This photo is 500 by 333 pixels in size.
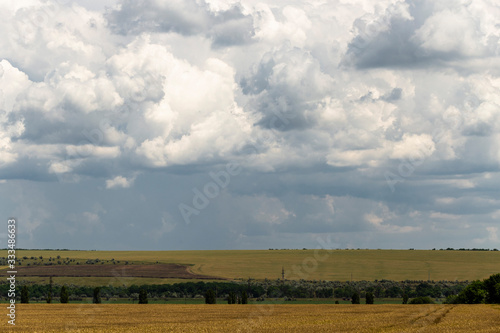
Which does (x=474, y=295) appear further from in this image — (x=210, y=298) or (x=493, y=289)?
(x=210, y=298)

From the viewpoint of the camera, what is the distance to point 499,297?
120 m

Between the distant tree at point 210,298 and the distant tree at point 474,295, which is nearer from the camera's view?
the distant tree at point 474,295

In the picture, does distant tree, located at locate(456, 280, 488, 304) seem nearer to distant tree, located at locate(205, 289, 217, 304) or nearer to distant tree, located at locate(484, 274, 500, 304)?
distant tree, located at locate(484, 274, 500, 304)

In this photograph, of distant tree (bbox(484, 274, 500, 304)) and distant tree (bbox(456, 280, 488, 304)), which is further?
distant tree (bbox(456, 280, 488, 304))

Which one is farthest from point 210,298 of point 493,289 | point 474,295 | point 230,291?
point 493,289

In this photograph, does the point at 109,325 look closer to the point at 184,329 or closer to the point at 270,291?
the point at 184,329

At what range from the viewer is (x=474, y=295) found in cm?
12269

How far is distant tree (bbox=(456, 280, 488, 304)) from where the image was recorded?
122 metres

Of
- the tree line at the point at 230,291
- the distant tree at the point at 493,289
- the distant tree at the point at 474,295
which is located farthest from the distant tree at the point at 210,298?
the distant tree at the point at 493,289

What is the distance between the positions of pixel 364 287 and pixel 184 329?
149035mm

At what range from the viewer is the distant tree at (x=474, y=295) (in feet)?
400

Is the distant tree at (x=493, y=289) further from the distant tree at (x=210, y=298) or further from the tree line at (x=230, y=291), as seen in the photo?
the distant tree at (x=210, y=298)

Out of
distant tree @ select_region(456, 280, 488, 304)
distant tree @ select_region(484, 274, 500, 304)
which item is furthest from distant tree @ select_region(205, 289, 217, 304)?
distant tree @ select_region(484, 274, 500, 304)

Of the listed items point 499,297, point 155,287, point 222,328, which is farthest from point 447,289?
point 222,328
